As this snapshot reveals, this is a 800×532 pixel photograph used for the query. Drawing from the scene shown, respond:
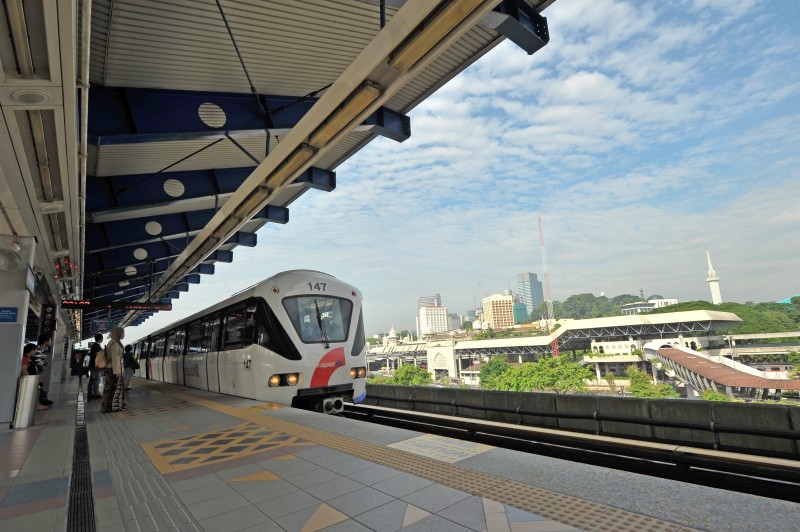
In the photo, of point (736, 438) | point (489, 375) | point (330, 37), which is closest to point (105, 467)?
point (330, 37)

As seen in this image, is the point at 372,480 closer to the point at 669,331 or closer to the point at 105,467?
the point at 105,467

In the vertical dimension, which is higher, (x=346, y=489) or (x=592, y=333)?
(x=592, y=333)

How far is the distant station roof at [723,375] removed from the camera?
26.0 feet

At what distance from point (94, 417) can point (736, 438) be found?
10.1 m

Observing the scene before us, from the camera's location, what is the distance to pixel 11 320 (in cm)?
717

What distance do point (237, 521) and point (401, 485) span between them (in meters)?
1.12

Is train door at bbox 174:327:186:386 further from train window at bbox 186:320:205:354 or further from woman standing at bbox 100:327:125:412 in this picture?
woman standing at bbox 100:327:125:412

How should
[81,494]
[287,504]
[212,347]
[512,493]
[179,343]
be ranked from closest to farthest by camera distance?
1. [512,493]
2. [287,504]
3. [81,494]
4. [212,347]
5. [179,343]

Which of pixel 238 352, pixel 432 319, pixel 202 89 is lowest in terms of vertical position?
pixel 238 352

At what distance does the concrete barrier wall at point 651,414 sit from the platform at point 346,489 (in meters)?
3.19

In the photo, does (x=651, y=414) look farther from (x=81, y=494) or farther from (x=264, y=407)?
(x=81, y=494)

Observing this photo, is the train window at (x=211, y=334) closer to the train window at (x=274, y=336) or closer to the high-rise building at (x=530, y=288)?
the train window at (x=274, y=336)

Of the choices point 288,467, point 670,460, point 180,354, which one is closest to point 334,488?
point 288,467

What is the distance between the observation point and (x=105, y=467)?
13.6 ft
